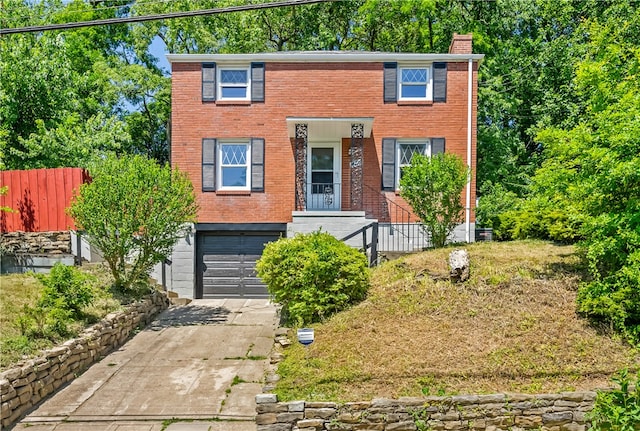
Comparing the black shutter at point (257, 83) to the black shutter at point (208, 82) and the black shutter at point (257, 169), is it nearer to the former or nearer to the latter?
the black shutter at point (208, 82)

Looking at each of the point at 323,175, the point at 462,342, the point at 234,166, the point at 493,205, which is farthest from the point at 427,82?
the point at 462,342

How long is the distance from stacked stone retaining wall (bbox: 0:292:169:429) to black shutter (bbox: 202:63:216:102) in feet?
23.1

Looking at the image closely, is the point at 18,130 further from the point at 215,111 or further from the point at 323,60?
the point at 323,60

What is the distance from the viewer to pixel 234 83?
49.6ft

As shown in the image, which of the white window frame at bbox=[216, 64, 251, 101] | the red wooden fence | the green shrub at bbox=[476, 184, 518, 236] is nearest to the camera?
the red wooden fence

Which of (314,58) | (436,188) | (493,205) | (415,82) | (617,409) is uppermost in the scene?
(314,58)

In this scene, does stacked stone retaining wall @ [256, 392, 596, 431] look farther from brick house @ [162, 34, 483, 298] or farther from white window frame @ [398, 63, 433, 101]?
white window frame @ [398, 63, 433, 101]

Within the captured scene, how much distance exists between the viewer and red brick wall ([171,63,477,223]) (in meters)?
14.8

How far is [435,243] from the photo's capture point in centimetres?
1224

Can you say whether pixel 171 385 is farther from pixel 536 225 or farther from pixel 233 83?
pixel 233 83

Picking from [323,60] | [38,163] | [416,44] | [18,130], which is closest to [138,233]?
[323,60]

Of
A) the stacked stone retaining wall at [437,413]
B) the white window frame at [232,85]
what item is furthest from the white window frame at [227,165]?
the stacked stone retaining wall at [437,413]

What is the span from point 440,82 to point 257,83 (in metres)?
5.55

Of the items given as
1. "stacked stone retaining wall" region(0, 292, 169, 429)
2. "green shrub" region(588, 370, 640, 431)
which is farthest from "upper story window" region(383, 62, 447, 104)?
"green shrub" region(588, 370, 640, 431)
